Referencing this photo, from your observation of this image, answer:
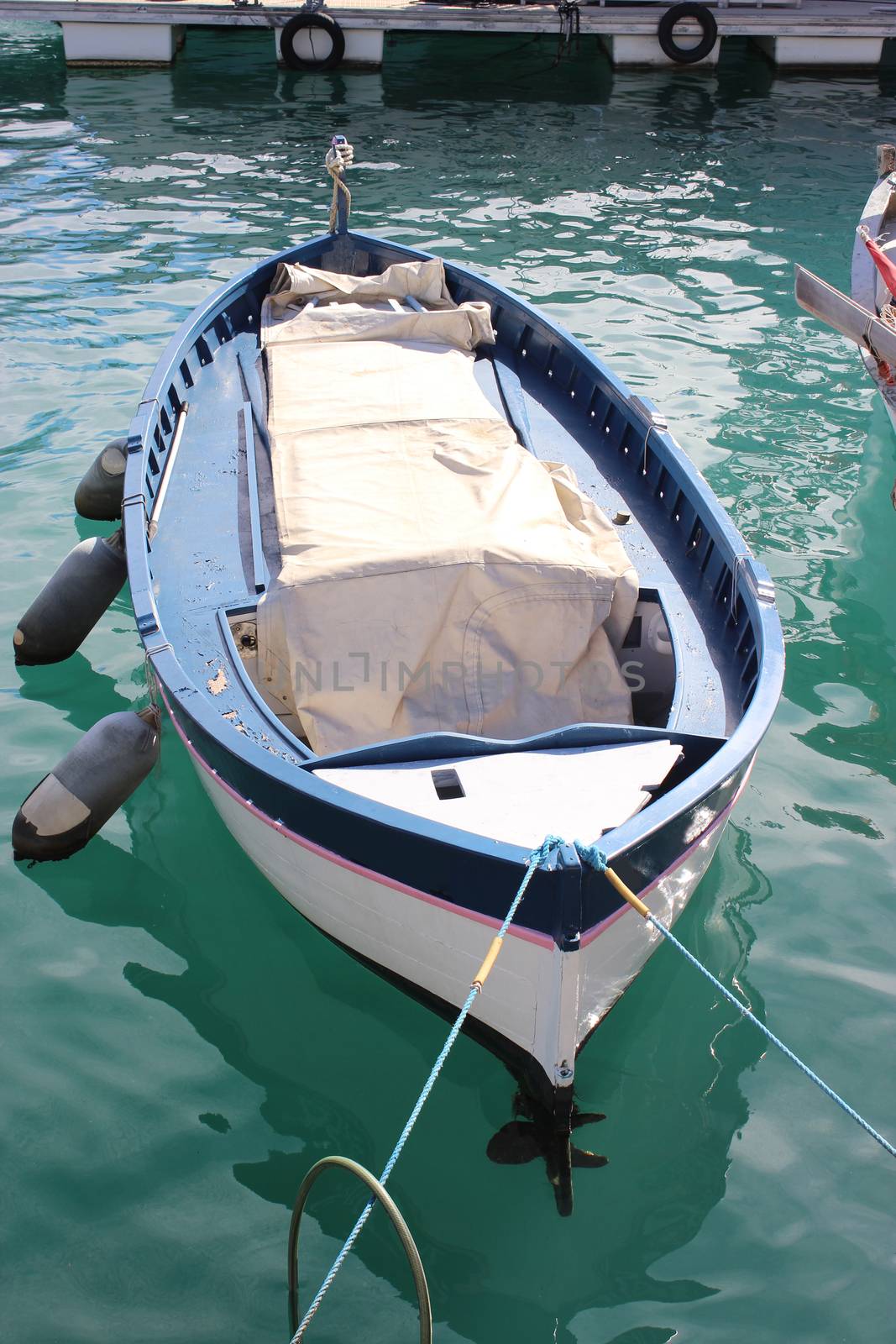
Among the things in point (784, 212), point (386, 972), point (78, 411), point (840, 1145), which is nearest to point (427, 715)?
point (386, 972)

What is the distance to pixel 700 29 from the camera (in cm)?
2067

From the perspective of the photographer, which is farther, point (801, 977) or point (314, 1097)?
point (801, 977)

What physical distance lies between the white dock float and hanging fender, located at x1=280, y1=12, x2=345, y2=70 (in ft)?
0.56

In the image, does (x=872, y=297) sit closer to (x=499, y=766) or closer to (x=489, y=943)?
(x=499, y=766)

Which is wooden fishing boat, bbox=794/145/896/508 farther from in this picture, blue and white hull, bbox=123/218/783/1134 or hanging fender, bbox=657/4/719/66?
hanging fender, bbox=657/4/719/66

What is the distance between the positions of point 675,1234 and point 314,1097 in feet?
5.12

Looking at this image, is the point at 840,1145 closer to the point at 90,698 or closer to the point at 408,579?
the point at 408,579

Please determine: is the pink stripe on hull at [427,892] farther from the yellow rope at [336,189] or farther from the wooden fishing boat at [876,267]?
the yellow rope at [336,189]

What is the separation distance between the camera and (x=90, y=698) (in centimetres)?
712

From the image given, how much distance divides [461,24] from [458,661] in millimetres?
19310

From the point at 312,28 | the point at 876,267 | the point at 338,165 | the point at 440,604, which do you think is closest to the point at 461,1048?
the point at 440,604

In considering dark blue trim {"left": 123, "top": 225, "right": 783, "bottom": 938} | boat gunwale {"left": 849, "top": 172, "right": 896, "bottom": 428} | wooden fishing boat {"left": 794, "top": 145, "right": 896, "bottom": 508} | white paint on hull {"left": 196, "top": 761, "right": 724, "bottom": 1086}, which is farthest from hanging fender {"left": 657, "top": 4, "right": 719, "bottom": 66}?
white paint on hull {"left": 196, "top": 761, "right": 724, "bottom": 1086}

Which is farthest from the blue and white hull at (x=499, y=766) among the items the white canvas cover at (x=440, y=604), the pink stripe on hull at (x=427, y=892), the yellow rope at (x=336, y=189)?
the yellow rope at (x=336, y=189)

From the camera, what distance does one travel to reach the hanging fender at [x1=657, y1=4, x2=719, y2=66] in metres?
20.4
